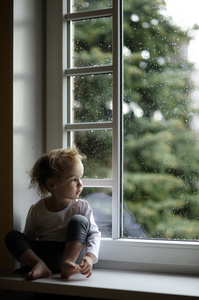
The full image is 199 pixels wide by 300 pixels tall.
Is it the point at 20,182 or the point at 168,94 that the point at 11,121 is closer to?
the point at 20,182

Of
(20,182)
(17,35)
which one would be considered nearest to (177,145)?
(20,182)

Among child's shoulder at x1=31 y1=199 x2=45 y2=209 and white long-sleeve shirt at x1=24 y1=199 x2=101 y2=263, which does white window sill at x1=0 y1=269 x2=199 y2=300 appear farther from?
child's shoulder at x1=31 y1=199 x2=45 y2=209

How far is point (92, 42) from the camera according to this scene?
180 centimetres

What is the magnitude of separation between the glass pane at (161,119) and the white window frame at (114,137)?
0.13ft

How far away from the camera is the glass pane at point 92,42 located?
1767 mm

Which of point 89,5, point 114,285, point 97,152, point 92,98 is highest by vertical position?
point 89,5

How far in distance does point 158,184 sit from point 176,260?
0.29 m

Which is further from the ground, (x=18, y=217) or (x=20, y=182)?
(x=20, y=182)

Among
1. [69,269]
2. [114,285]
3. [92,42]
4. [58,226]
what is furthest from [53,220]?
[92,42]

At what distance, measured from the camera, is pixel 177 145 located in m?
1.63

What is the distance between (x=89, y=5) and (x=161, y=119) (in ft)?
1.91

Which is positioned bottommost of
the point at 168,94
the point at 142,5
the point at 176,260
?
the point at 176,260

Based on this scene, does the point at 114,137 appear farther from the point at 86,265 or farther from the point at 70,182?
the point at 86,265

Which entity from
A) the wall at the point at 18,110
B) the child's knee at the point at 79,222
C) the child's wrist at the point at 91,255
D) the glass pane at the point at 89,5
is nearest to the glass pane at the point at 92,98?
the wall at the point at 18,110
